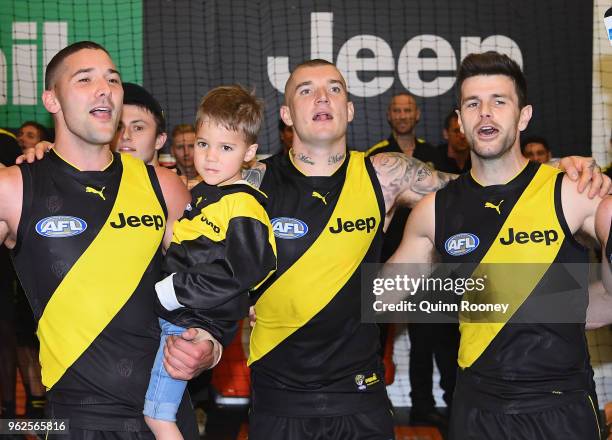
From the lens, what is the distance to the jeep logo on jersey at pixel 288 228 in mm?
3822

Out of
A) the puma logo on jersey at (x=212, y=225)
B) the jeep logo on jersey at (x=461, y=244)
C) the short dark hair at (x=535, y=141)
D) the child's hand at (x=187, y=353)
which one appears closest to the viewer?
the child's hand at (x=187, y=353)

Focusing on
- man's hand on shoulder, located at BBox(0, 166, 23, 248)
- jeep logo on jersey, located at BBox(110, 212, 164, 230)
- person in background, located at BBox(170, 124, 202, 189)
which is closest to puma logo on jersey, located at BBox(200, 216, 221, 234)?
jeep logo on jersey, located at BBox(110, 212, 164, 230)

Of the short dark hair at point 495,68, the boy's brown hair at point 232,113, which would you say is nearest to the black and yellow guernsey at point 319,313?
the boy's brown hair at point 232,113

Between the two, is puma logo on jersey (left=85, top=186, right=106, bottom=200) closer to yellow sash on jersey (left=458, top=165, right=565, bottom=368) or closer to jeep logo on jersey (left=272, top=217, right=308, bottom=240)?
jeep logo on jersey (left=272, top=217, right=308, bottom=240)

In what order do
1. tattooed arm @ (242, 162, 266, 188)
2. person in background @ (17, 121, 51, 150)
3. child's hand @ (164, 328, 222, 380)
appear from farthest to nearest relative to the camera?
person in background @ (17, 121, 51, 150) → tattooed arm @ (242, 162, 266, 188) → child's hand @ (164, 328, 222, 380)

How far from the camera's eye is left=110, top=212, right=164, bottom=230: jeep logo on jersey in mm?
3408

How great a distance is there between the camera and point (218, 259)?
322 centimetres

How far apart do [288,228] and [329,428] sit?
3.05 feet

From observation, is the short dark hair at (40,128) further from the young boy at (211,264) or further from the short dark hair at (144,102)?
the young boy at (211,264)

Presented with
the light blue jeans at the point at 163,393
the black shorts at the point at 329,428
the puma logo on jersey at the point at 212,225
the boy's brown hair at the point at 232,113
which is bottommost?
the black shorts at the point at 329,428

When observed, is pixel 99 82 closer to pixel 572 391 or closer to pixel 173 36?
pixel 572 391

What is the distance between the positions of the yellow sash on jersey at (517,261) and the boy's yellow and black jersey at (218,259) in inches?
39.3

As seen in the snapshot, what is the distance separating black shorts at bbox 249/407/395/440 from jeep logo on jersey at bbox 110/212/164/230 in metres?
1.07

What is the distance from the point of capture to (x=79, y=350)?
3.29 metres
